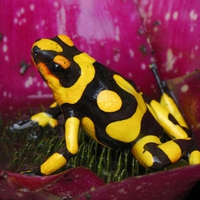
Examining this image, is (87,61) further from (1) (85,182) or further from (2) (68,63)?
(1) (85,182)

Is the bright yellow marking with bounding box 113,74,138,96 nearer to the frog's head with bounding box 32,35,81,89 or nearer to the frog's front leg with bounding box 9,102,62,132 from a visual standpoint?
the frog's head with bounding box 32,35,81,89

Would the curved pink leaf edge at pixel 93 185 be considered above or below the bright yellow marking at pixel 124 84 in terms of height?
below

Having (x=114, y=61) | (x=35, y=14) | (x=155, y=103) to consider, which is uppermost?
(x=35, y=14)

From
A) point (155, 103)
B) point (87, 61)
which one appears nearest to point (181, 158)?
point (155, 103)

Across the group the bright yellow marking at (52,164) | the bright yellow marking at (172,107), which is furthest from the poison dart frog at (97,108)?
the bright yellow marking at (172,107)

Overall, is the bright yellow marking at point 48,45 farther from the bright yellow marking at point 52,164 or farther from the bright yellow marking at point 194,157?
the bright yellow marking at point 194,157

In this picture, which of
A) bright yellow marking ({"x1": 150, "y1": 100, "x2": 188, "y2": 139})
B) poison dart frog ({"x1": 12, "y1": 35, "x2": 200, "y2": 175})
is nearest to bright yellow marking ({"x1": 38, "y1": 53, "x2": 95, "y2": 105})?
poison dart frog ({"x1": 12, "y1": 35, "x2": 200, "y2": 175})

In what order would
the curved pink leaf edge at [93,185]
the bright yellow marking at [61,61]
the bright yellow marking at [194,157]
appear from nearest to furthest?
the curved pink leaf edge at [93,185] < the bright yellow marking at [61,61] < the bright yellow marking at [194,157]
